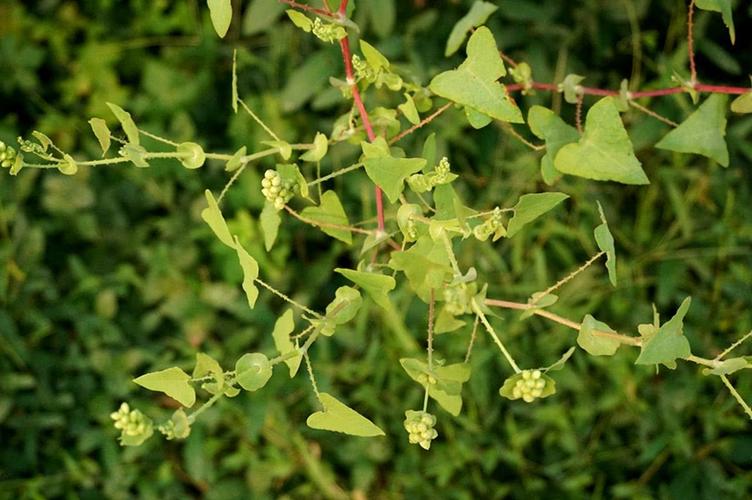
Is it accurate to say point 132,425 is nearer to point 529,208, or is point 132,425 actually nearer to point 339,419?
point 339,419

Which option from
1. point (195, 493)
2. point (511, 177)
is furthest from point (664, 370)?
point (195, 493)

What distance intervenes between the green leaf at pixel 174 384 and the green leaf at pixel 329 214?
0.18 metres

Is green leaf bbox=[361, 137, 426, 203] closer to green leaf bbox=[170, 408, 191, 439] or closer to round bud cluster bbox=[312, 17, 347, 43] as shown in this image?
round bud cluster bbox=[312, 17, 347, 43]

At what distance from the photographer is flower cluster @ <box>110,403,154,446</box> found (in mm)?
620

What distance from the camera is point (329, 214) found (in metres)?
0.77

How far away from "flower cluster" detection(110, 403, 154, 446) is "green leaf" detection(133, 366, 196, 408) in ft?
0.10

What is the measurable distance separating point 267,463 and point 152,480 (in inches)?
7.2

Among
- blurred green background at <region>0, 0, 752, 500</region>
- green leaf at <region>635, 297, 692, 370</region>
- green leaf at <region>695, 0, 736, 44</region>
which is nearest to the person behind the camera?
green leaf at <region>635, 297, 692, 370</region>

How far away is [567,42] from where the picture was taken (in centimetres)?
146

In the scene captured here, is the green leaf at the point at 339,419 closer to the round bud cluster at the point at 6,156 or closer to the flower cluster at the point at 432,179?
the flower cluster at the point at 432,179

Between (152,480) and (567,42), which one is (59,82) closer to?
(152,480)

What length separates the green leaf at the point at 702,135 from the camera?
2.48 ft

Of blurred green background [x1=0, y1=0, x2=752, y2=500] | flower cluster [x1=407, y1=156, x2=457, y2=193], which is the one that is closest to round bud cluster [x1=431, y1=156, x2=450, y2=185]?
flower cluster [x1=407, y1=156, x2=457, y2=193]

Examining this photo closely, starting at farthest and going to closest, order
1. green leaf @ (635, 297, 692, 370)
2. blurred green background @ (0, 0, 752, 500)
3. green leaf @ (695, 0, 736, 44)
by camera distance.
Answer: blurred green background @ (0, 0, 752, 500)
green leaf @ (695, 0, 736, 44)
green leaf @ (635, 297, 692, 370)
